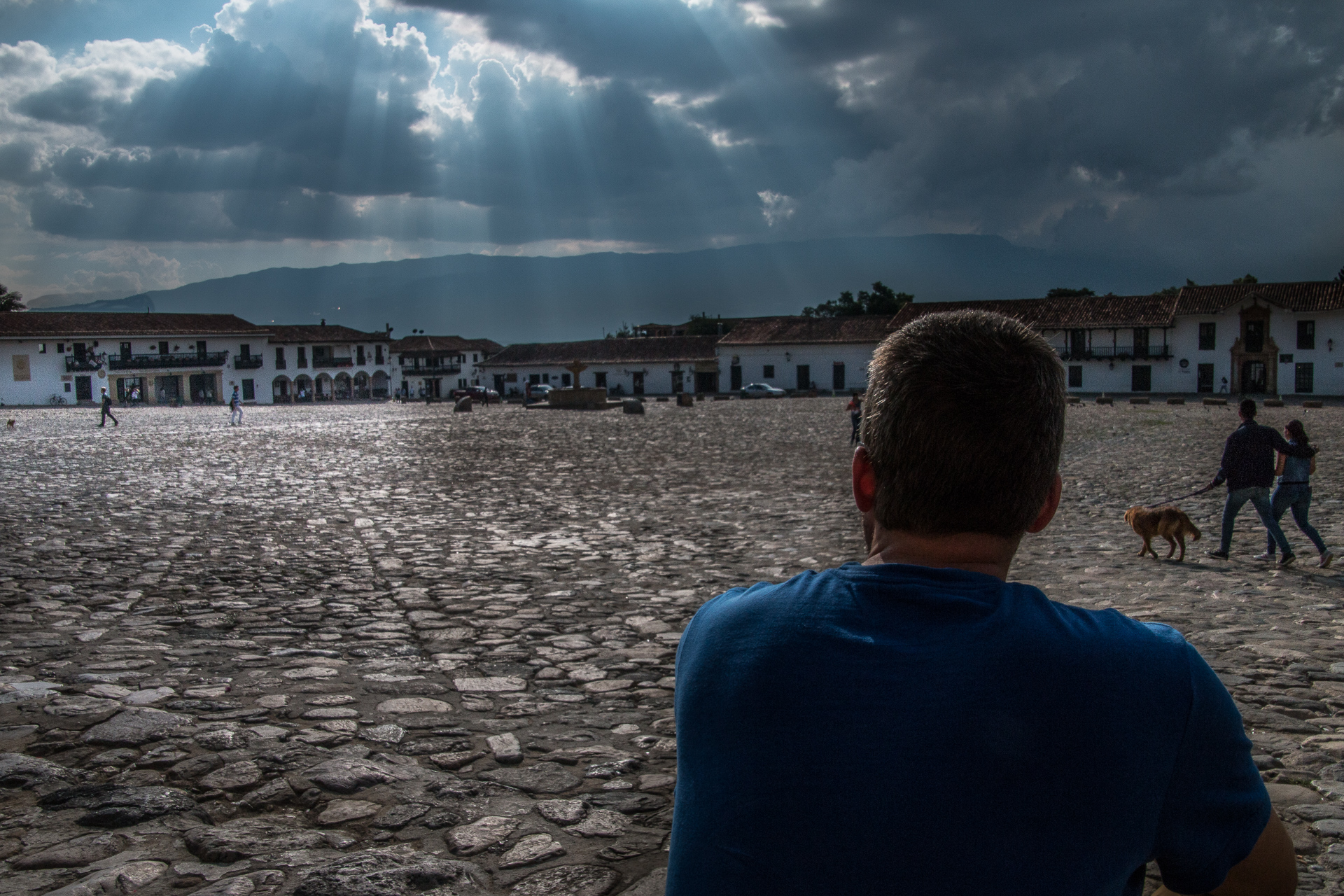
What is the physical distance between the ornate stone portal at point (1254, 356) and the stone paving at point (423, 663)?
1764 inches

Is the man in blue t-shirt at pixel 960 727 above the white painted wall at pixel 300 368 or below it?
below

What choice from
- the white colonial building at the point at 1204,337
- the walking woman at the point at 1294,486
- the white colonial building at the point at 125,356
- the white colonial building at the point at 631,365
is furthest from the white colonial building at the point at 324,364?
the walking woman at the point at 1294,486

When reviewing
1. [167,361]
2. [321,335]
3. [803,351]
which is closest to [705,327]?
[803,351]

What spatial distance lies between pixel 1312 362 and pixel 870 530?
5798 cm

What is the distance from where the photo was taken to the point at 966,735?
3.87 ft

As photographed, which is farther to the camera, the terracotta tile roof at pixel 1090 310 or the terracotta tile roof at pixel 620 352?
the terracotta tile roof at pixel 620 352

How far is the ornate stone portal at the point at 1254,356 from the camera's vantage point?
162 feet

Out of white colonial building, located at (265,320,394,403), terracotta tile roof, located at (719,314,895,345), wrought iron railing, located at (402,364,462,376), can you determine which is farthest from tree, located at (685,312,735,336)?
white colonial building, located at (265,320,394,403)

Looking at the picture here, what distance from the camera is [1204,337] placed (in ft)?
169

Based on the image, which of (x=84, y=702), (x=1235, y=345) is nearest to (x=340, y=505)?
(x=84, y=702)

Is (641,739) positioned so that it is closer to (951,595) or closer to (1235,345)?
(951,595)

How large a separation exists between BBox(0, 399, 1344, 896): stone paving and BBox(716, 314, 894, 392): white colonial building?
50.6 m

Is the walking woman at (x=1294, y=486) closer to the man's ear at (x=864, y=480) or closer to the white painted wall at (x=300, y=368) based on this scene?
the man's ear at (x=864, y=480)

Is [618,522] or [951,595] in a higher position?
[951,595]
